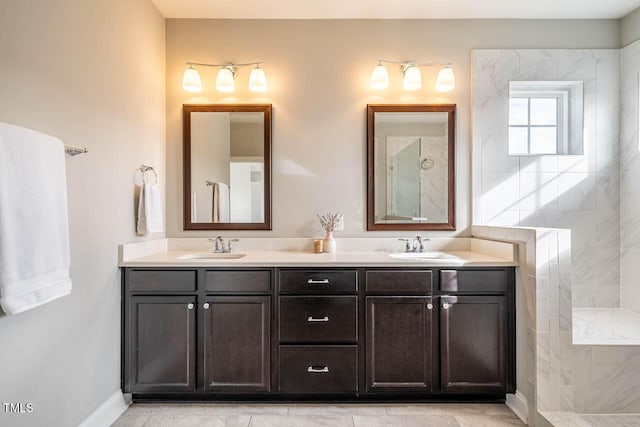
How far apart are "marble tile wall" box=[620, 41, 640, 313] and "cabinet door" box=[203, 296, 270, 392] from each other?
259 centimetres

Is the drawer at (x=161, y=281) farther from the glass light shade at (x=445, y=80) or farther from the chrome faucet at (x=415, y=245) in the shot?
the glass light shade at (x=445, y=80)

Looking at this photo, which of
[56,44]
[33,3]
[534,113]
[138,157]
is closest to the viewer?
[33,3]

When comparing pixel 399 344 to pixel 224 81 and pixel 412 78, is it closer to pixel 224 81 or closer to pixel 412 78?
pixel 412 78

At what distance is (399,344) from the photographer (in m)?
2.20

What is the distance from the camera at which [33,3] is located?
1486mm

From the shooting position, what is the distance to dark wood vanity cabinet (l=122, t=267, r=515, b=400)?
219 centimetres

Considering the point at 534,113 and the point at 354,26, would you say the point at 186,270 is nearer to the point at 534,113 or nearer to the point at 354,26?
the point at 354,26

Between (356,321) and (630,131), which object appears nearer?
(356,321)

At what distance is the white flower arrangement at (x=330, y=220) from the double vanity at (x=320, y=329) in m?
0.57

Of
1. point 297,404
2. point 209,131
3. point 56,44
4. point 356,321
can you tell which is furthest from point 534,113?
point 56,44

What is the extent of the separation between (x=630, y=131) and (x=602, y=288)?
3.82 feet

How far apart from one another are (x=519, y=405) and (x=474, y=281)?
75cm

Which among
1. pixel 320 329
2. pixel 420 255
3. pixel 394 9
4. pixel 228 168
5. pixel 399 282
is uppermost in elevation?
pixel 394 9

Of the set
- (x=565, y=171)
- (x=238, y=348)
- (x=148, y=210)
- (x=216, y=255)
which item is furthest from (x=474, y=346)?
(x=148, y=210)
